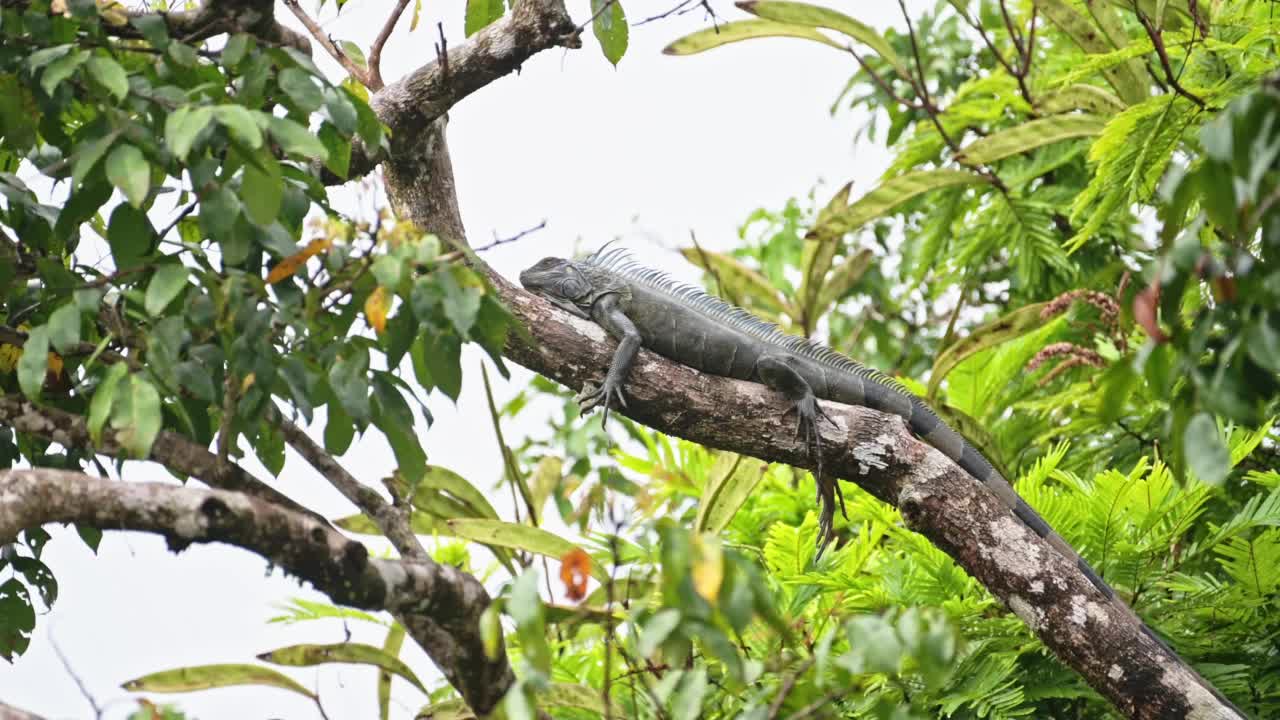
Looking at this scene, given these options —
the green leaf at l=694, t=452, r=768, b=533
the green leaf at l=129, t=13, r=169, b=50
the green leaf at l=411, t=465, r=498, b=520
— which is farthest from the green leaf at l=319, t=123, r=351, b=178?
the green leaf at l=694, t=452, r=768, b=533

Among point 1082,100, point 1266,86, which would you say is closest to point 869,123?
point 1082,100

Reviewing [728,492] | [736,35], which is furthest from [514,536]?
[736,35]

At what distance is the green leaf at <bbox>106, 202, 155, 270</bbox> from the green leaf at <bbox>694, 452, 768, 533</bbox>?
7.27 ft

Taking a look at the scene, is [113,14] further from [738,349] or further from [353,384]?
[738,349]

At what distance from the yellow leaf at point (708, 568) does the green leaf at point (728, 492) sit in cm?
255

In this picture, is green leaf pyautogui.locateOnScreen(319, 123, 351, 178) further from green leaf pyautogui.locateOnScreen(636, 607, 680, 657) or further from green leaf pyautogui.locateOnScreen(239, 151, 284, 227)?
green leaf pyautogui.locateOnScreen(636, 607, 680, 657)

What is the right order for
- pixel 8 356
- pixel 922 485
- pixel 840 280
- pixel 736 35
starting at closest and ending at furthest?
pixel 8 356
pixel 922 485
pixel 736 35
pixel 840 280

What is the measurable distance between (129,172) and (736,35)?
109 inches

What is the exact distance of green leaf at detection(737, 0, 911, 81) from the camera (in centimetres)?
476

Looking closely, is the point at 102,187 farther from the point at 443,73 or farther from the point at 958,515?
the point at 958,515

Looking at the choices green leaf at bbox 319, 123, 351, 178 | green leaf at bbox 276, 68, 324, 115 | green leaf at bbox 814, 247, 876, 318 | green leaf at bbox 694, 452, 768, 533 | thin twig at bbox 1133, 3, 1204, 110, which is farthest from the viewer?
green leaf at bbox 814, 247, 876, 318

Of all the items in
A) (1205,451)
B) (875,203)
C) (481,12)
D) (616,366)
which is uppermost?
(481,12)

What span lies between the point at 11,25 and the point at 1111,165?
3.05 m

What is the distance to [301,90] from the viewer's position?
104 inches
